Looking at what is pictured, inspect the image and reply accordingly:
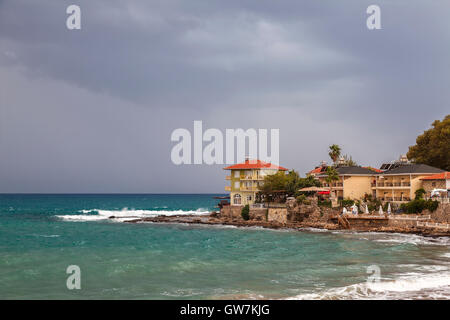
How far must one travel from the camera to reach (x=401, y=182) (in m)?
51.8

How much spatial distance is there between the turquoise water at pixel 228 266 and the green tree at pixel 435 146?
74.7 feet

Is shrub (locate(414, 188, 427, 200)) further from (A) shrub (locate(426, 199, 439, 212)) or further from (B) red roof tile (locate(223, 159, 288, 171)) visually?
(B) red roof tile (locate(223, 159, 288, 171))

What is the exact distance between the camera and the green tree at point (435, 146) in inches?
2219

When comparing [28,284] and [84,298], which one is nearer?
[84,298]

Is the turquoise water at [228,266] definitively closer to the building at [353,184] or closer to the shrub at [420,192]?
the shrub at [420,192]

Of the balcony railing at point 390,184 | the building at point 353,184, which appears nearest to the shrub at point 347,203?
the building at point 353,184

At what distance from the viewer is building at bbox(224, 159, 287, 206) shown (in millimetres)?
61344

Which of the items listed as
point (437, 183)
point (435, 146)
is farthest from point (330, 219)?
point (435, 146)

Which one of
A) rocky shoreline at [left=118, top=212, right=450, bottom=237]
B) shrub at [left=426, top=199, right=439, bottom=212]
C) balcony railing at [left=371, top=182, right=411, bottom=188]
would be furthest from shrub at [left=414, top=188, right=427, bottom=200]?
rocky shoreline at [left=118, top=212, right=450, bottom=237]

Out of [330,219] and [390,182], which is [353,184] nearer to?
[390,182]

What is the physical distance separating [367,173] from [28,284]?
46.1 meters
